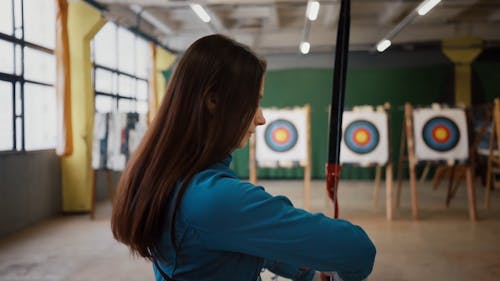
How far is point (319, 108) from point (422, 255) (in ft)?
17.1

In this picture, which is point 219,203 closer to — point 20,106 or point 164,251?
point 164,251

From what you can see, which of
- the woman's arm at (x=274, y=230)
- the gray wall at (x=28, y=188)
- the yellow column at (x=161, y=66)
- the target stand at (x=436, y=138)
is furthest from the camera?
the yellow column at (x=161, y=66)

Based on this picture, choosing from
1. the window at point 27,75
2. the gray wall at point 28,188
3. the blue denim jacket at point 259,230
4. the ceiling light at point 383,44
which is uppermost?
the ceiling light at point 383,44

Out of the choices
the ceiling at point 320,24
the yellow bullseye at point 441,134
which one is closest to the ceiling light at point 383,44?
the ceiling at point 320,24

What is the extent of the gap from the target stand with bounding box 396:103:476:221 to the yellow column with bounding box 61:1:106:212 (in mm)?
2863

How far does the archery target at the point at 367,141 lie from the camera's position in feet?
15.2

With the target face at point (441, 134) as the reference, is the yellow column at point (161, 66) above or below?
above

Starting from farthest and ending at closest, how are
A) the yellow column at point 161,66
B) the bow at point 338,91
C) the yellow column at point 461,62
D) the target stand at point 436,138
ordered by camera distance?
the yellow column at point 161,66 < the yellow column at point 461,62 < the target stand at point 436,138 < the bow at point 338,91

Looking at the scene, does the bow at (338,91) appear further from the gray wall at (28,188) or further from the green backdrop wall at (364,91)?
the green backdrop wall at (364,91)

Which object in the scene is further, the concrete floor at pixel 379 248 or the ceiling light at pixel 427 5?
the ceiling light at pixel 427 5

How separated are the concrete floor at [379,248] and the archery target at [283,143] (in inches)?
21.0

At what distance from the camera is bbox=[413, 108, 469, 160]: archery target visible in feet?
14.6

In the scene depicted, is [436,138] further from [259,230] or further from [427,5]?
[259,230]

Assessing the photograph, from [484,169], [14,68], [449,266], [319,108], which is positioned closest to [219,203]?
[449,266]
